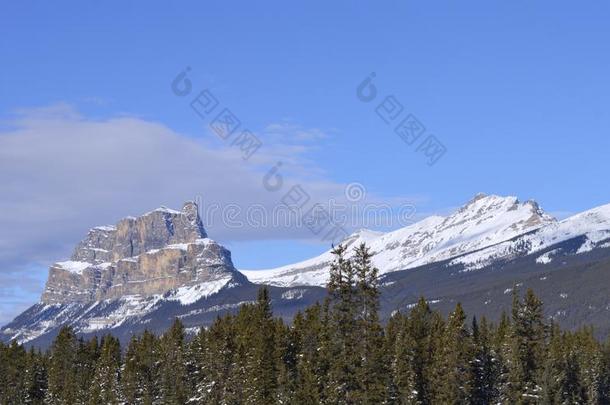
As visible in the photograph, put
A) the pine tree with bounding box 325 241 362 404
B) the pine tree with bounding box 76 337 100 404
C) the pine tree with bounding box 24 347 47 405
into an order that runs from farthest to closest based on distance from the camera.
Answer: the pine tree with bounding box 24 347 47 405 → the pine tree with bounding box 76 337 100 404 → the pine tree with bounding box 325 241 362 404

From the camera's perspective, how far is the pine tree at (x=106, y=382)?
395 feet

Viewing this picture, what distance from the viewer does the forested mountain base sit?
73.9 meters

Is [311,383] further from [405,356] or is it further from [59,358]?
[59,358]

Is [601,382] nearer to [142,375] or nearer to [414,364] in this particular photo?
[414,364]

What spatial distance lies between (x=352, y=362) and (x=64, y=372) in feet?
236

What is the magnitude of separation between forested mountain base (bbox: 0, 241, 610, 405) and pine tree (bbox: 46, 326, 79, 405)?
261 millimetres

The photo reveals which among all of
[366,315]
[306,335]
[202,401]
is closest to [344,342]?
[366,315]

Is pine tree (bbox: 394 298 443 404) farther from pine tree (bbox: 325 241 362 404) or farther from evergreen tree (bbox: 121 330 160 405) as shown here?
evergreen tree (bbox: 121 330 160 405)

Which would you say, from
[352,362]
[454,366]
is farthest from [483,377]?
[352,362]

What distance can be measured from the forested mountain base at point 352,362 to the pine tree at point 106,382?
0.49 feet

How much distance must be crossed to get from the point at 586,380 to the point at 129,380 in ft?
154

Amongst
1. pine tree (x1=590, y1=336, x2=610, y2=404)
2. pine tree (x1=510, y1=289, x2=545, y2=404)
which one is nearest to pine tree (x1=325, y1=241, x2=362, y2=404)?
pine tree (x1=510, y1=289, x2=545, y2=404)

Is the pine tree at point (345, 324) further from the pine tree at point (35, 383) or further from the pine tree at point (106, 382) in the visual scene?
the pine tree at point (35, 383)

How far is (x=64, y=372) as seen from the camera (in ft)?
452
